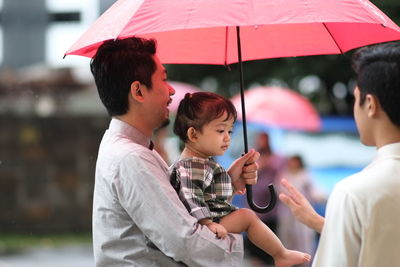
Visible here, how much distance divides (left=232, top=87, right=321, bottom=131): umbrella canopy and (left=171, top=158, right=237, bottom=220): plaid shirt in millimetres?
8643

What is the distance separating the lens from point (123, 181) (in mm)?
3309

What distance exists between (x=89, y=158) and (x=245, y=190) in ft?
58.3

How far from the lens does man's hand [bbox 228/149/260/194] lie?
384cm

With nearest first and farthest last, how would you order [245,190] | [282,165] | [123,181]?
[123,181]
[245,190]
[282,165]

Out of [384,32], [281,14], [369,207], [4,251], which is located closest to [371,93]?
[369,207]

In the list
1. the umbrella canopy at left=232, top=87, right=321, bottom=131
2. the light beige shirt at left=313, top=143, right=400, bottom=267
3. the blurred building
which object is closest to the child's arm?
the light beige shirt at left=313, top=143, right=400, bottom=267

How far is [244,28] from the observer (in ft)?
15.5

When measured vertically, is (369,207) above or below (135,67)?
below

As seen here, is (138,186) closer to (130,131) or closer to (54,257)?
(130,131)

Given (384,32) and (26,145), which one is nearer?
(384,32)

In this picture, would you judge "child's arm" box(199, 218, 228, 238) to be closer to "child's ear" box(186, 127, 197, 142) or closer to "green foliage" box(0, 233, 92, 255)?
"child's ear" box(186, 127, 197, 142)

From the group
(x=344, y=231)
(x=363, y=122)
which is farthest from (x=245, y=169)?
(x=344, y=231)

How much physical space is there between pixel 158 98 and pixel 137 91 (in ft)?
0.31

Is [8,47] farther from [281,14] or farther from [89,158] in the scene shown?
[281,14]
